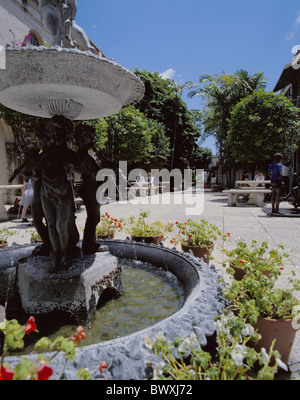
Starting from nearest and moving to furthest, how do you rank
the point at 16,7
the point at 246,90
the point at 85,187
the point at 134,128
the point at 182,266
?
the point at 85,187
the point at 182,266
the point at 16,7
the point at 134,128
the point at 246,90

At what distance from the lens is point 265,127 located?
48.7 ft

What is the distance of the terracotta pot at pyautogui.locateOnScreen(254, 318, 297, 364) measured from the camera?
72.8 inches

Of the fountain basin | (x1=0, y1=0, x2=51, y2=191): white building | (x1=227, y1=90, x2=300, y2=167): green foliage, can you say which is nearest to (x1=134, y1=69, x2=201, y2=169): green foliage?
(x1=0, y1=0, x2=51, y2=191): white building

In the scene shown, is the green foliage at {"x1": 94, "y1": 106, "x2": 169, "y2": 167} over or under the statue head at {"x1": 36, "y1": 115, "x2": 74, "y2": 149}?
over

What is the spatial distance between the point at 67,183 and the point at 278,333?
7.01ft

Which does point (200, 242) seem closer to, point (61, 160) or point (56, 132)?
point (61, 160)

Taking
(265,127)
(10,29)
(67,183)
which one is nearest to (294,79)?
(265,127)

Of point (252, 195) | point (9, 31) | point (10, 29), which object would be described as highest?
point (10, 29)

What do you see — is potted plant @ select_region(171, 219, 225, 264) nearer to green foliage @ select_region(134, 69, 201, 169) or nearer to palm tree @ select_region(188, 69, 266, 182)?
palm tree @ select_region(188, 69, 266, 182)
